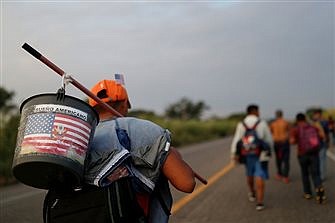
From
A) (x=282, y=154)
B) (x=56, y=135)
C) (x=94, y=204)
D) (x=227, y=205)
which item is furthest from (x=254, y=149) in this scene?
(x=56, y=135)

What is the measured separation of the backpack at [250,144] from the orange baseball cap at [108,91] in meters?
6.72

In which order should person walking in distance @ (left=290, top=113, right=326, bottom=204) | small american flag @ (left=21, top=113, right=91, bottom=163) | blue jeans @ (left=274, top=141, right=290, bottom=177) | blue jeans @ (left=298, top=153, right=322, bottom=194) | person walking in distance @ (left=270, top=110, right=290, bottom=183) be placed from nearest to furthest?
small american flag @ (left=21, top=113, right=91, bottom=163), blue jeans @ (left=298, top=153, right=322, bottom=194), person walking in distance @ (left=290, top=113, right=326, bottom=204), blue jeans @ (left=274, top=141, right=290, bottom=177), person walking in distance @ (left=270, top=110, right=290, bottom=183)

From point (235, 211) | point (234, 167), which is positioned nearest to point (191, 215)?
point (235, 211)

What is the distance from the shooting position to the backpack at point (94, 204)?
2.57 m

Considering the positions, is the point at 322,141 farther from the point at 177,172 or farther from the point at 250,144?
the point at 177,172

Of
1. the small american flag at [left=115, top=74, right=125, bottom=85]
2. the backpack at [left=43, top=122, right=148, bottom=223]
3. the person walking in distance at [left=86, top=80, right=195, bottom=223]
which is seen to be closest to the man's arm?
the person walking in distance at [left=86, top=80, right=195, bottom=223]

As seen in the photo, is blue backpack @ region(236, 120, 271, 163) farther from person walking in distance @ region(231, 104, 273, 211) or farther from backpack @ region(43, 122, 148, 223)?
backpack @ region(43, 122, 148, 223)

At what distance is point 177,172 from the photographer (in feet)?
9.01

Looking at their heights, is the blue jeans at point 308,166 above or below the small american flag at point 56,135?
below

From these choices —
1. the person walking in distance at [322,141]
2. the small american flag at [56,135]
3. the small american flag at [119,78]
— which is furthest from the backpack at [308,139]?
the small american flag at [56,135]

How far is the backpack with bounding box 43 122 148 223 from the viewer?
2570mm

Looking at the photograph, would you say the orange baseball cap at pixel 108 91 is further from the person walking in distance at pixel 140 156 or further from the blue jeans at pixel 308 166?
the blue jeans at pixel 308 166

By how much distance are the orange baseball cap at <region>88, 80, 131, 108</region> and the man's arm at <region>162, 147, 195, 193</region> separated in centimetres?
47

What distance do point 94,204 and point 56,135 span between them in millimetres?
409
